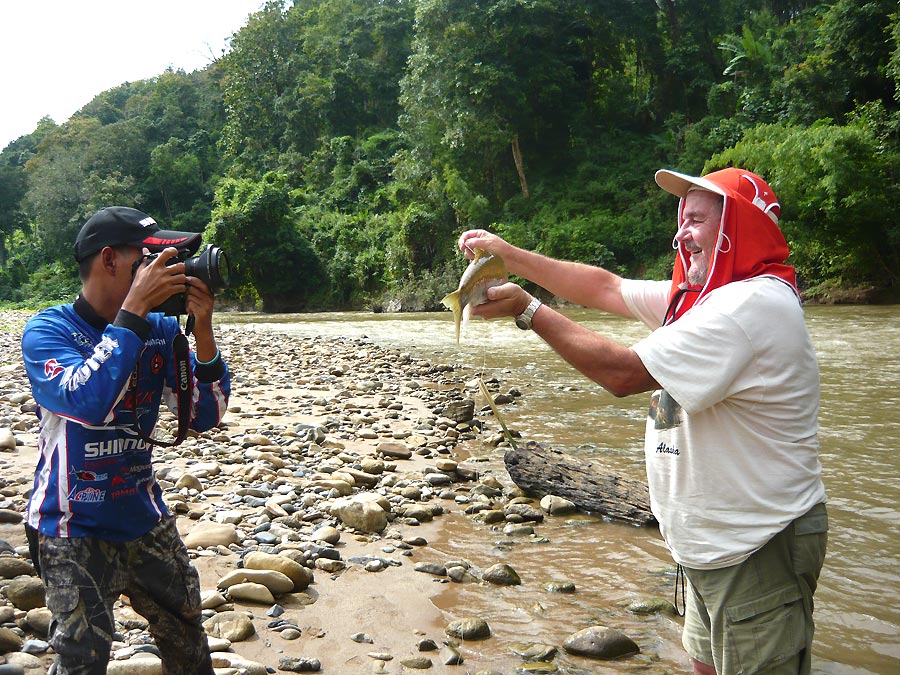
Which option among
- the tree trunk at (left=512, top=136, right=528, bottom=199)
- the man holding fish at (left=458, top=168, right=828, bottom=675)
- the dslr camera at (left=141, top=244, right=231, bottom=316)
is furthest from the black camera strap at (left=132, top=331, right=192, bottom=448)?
the tree trunk at (left=512, top=136, right=528, bottom=199)

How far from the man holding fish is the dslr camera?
3.92 ft

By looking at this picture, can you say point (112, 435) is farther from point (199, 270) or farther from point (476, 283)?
point (476, 283)

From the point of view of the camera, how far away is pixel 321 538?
13.3 ft

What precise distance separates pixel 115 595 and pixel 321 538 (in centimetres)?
211

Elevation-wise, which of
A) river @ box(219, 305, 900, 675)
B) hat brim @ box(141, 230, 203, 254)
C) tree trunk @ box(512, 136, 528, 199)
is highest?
tree trunk @ box(512, 136, 528, 199)

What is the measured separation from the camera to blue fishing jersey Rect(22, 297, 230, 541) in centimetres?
190

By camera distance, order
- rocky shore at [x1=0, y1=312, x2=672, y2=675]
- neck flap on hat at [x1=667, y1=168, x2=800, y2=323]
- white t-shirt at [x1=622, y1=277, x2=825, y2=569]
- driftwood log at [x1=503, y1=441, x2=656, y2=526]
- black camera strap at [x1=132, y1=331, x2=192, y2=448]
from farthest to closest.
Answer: driftwood log at [x1=503, y1=441, x2=656, y2=526] → rocky shore at [x1=0, y1=312, x2=672, y2=675] → black camera strap at [x1=132, y1=331, x2=192, y2=448] → neck flap on hat at [x1=667, y1=168, x2=800, y2=323] → white t-shirt at [x1=622, y1=277, x2=825, y2=569]

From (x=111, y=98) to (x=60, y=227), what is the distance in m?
38.7

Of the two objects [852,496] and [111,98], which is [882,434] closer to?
[852,496]

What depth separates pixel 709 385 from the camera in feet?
5.83

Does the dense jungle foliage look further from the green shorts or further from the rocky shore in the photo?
the green shorts

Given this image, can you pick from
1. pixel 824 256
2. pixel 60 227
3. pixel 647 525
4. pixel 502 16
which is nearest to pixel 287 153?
pixel 60 227

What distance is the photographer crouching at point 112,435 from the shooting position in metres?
1.90

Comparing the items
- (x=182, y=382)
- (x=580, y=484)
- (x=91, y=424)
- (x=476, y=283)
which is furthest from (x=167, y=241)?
(x=580, y=484)
